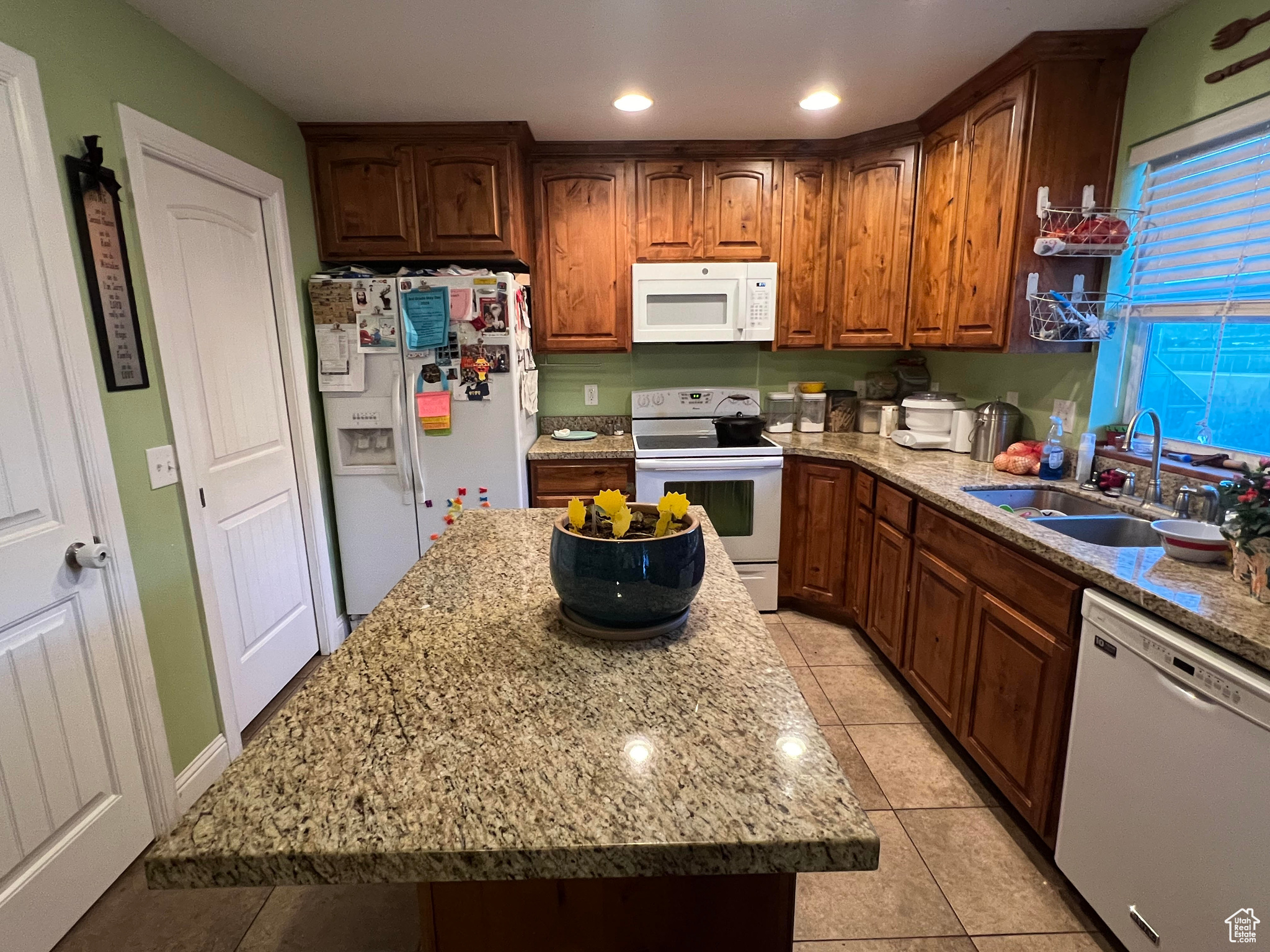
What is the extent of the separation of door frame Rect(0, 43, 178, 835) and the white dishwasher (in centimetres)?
248

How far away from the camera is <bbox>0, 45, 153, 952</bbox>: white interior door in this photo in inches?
55.2

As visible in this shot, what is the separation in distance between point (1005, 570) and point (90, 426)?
8.21ft

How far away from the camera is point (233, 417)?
2.26m

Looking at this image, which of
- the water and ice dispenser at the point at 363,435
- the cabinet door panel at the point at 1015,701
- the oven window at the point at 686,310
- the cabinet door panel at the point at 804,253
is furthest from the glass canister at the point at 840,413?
the water and ice dispenser at the point at 363,435

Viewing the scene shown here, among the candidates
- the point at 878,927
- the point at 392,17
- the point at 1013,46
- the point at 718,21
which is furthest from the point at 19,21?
the point at 878,927

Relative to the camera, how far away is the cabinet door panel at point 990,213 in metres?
2.22

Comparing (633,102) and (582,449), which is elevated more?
(633,102)

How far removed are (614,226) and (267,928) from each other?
2982mm

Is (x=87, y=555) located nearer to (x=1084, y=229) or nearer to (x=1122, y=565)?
(x=1122, y=565)

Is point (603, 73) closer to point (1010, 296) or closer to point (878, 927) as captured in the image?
point (1010, 296)

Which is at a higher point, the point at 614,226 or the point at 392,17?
the point at 392,17

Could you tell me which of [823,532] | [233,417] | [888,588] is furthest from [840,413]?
[233,417]

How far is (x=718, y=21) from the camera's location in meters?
1.94

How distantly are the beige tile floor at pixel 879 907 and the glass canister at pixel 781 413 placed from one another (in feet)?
6.28
